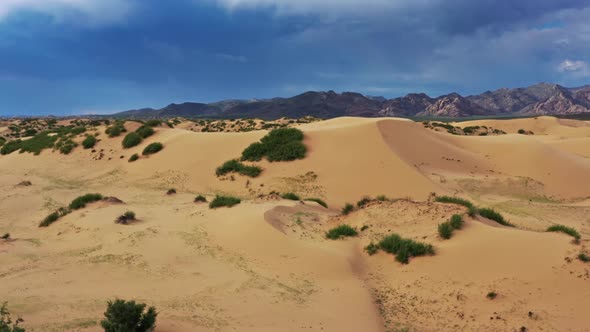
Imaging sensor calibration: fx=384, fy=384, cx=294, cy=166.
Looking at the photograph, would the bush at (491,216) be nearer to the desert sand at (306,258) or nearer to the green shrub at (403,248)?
the desert sand at (306,258)

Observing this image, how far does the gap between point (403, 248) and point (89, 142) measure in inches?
1184

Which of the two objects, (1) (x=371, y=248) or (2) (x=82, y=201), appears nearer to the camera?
(1) (x=371, y=248)

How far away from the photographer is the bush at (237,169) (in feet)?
74.9

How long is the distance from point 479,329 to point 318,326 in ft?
9.44

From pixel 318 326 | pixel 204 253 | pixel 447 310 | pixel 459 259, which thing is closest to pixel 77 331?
pixel 318 326

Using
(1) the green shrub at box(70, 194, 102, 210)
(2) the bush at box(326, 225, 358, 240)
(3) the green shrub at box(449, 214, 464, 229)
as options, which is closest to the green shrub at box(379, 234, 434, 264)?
(3) the green shrub at box(449, 214, 464, 229)

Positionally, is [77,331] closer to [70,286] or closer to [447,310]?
[70,286]

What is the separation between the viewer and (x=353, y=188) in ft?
66.8

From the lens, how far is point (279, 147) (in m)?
25.0

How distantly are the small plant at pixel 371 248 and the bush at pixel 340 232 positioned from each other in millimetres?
1145

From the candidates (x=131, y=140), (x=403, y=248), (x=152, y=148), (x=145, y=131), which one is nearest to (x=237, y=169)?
(x=152, y=148)

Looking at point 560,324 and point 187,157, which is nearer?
point 560,324

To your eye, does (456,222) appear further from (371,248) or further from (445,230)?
(371,248)

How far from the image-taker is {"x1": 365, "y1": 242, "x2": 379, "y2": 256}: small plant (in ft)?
34.1
